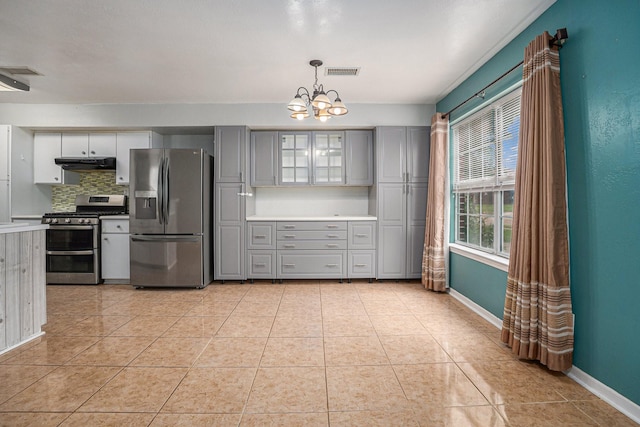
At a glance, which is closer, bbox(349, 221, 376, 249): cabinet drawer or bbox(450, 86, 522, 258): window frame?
bbox(450, 86, 522, 258): window frame

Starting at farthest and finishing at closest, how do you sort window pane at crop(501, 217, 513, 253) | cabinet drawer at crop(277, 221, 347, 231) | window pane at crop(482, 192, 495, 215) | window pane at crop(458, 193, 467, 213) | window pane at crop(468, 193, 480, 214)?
cabinet drawer at crop(277, 221, 347, 231)
window pane at crop(458, 193, 467, 213)
window pane at crop(468, 193, 480, 214)
window pane at crop(482, 192, 495, 215)
window pane at crop(501, 217, 513, 253)

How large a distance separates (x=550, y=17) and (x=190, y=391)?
3.41m

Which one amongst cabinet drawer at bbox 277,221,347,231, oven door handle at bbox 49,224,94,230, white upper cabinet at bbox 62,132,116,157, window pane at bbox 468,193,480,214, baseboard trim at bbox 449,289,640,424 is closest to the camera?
baseboard trim at bbox 449,289,640,424

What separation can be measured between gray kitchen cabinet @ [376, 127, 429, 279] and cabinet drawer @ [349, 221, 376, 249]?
97 millimetres

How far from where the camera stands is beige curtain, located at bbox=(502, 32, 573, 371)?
2047mm

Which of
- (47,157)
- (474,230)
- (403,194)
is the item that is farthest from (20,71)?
(474,230)

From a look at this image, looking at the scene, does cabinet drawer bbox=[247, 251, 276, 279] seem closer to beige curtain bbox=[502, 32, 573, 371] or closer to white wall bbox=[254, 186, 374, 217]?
white wall bbox=[254, 186, 374, 217]

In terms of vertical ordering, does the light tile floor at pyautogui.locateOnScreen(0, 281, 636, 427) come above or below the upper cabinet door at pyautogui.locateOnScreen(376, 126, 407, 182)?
below

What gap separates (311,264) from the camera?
4547mm

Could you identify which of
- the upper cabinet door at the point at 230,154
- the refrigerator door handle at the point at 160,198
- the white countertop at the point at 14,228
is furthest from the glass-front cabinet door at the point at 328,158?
the white countertop at the point at 14,228

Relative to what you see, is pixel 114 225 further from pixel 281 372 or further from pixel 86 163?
pixel 281 372

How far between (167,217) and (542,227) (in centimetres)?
403

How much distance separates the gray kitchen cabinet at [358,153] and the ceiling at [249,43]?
71 centimetres

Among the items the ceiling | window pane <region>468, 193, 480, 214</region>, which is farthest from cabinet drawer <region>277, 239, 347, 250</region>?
the ceiling
